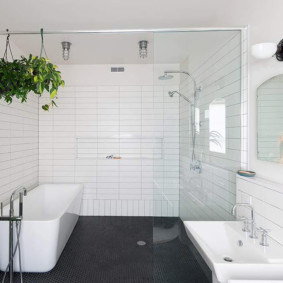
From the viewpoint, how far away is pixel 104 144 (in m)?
4.04

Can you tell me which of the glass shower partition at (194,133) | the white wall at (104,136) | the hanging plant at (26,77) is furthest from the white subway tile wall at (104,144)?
the hanging plant at (26,77)

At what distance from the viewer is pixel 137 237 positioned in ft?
10.5

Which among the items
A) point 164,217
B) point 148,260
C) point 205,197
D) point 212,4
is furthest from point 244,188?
point 212,4

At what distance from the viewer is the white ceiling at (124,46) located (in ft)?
7.14

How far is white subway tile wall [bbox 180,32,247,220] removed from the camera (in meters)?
2.09

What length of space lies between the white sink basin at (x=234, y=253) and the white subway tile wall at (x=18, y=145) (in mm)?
2625

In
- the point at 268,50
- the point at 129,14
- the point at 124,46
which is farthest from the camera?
the point at 124,46

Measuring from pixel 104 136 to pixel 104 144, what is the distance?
0.15m

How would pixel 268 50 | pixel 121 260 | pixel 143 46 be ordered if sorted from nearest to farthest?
pixel 268 50 → pixel 121 260 → pixel 143 46

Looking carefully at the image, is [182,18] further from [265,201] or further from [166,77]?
[265,201]

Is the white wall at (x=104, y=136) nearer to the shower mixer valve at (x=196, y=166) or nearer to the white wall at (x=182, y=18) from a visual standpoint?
the white wall at (x=182, y=18)

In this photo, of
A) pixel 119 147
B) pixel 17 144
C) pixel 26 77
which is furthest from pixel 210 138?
pixel 17 144

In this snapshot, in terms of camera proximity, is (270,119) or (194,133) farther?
(194,133)

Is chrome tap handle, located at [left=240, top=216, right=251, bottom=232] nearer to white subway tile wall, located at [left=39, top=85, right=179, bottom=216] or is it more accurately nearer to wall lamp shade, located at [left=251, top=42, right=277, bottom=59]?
wall lamp shade, located at [left=251, top=42, right=277, bottom=59]
